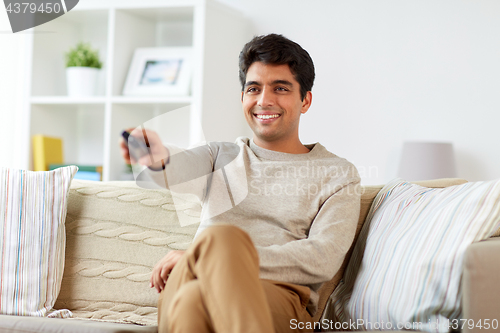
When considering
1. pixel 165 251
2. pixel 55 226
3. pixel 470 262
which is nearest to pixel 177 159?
pixel 165 251

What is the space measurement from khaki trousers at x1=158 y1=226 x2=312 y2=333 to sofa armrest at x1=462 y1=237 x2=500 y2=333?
0.41 metres

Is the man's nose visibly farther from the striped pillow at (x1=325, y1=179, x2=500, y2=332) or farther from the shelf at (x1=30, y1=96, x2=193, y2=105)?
the shelf at (x1=30, y1=96, x2=193, y2=105)

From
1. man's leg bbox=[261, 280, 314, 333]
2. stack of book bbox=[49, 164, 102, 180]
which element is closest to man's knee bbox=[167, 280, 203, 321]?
man's leg bbox=[261, 280, 314, 333]

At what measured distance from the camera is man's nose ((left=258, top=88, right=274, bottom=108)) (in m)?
1.56

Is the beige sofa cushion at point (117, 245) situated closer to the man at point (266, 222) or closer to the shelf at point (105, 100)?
the man at point (266, 222)

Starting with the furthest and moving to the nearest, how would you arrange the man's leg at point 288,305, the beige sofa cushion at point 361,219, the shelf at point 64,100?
the shelf at point 64,100 → the beige sofa cushion at point 361,219 → the man's leg at point 288,305

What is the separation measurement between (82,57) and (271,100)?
5.97ft

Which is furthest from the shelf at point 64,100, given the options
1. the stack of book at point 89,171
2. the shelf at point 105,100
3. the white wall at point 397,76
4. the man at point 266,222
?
the man at point 266,222

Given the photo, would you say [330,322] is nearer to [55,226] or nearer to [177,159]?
[177,159]

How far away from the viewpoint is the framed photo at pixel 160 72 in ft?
9.30

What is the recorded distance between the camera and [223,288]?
38.0 inches

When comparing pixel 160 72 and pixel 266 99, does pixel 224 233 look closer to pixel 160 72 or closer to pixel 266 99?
pixel 266 99

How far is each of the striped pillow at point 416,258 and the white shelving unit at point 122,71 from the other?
4.80 feet

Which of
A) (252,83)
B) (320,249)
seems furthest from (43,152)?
(320,249)
